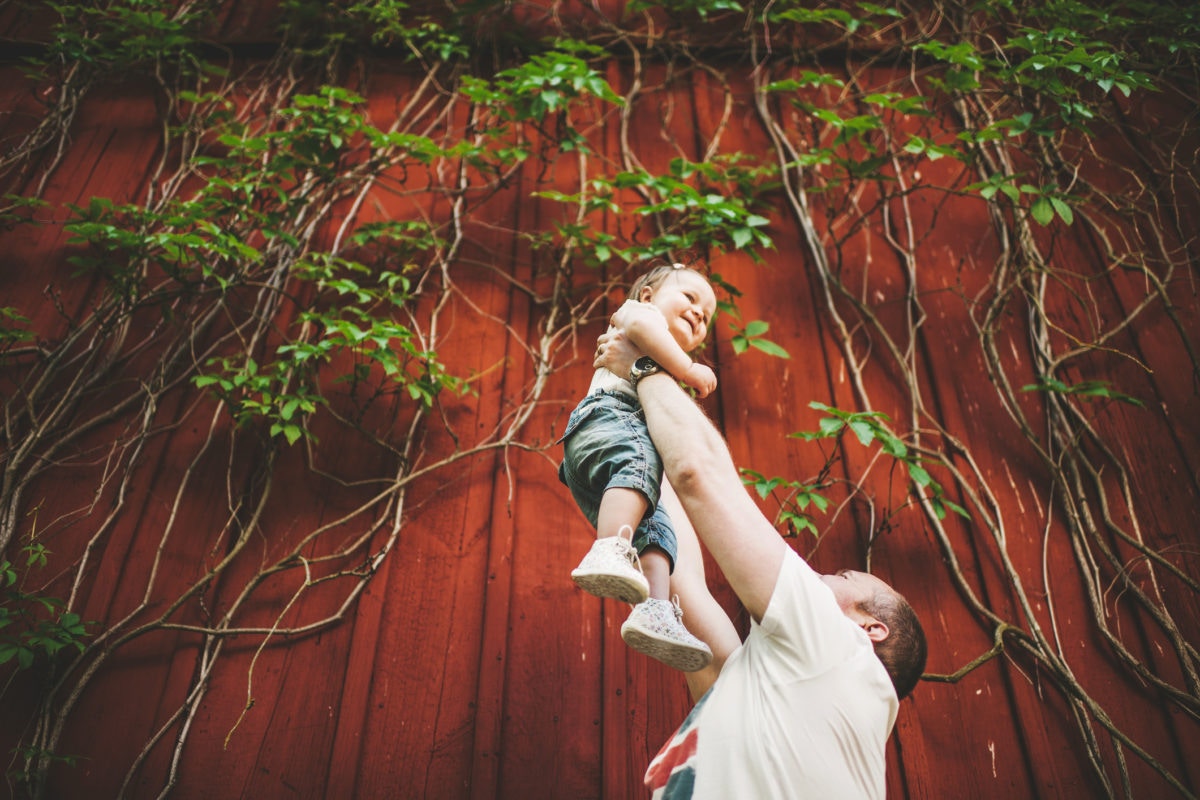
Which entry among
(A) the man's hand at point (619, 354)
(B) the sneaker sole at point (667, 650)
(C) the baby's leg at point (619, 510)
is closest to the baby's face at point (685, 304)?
(A) the man's hand at point (619, 354)

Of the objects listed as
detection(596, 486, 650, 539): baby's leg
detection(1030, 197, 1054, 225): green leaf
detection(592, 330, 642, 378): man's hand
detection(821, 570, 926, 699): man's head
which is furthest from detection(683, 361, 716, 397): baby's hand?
detection(1030, 197, 1054, 225): green leaf

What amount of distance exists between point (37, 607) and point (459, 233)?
1727 mm

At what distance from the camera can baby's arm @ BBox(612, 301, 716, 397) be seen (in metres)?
1.39

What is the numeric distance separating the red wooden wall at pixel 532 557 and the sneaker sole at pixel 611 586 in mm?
835

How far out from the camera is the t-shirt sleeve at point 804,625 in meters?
1.21

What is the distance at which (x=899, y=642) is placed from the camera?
140cm

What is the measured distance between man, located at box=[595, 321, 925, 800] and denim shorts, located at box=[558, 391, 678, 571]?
71 millimetres

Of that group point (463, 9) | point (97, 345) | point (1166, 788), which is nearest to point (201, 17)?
point (463, 9)

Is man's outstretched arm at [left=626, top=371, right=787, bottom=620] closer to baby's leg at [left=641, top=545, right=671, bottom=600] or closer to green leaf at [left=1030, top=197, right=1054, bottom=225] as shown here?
baby's leg at [left=641, top=545, right=671, bottom=600]

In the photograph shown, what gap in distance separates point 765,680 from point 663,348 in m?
0.62

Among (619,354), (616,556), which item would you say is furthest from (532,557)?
(616,556)

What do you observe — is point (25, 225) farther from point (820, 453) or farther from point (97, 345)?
point (820, 453)

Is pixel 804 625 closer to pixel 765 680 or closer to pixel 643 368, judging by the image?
pixel 765 680

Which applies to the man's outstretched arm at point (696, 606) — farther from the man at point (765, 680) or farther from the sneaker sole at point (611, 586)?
the sneaker sole at point (611, 586)
